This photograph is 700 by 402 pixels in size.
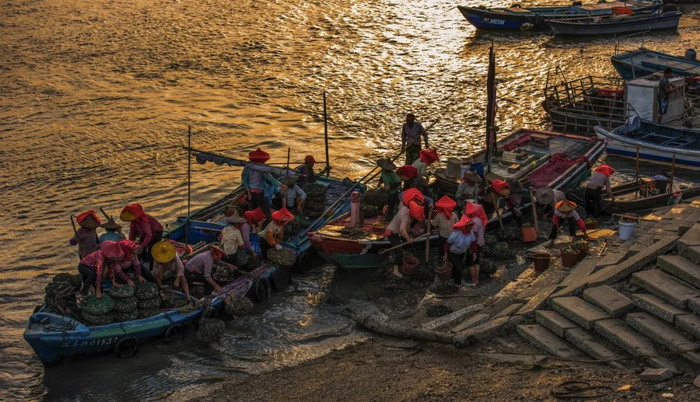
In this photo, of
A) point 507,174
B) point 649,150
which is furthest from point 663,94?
point 507,174

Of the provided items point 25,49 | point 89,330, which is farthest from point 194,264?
point 25,49

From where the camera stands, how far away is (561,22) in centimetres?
3453

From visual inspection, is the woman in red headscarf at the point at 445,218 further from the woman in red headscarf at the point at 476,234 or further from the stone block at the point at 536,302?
the stone block at the point at 536,302

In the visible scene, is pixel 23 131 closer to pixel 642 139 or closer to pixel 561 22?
pixel 642 139

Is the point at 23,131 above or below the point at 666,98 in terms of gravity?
below

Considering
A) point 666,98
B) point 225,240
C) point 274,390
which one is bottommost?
point 274,390

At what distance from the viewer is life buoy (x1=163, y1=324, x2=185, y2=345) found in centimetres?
1525

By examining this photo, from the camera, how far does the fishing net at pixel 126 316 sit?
1491cm

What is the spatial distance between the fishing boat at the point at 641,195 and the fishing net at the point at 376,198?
408 cm

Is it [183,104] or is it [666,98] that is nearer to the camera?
[666,98]

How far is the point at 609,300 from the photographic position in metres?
13.0

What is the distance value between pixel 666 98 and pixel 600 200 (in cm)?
586

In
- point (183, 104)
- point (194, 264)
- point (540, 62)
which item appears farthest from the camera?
point (540, 62)

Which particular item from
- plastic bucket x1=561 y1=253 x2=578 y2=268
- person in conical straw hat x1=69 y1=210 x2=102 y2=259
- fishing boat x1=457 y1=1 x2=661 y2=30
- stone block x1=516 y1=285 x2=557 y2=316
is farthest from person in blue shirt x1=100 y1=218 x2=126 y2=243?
fishing boat x1=457 y1=1 x2=661 y2=30
